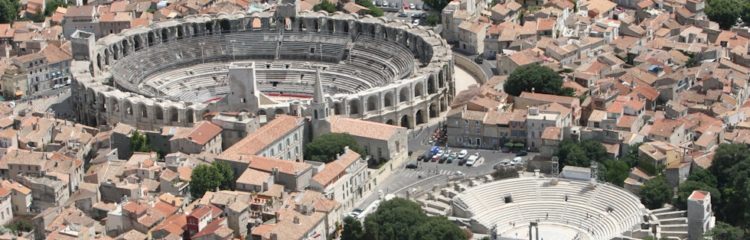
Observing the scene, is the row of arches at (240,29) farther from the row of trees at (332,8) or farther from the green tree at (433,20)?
the green tree at (433,20)

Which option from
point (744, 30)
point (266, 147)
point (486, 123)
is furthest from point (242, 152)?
point (744, 30)

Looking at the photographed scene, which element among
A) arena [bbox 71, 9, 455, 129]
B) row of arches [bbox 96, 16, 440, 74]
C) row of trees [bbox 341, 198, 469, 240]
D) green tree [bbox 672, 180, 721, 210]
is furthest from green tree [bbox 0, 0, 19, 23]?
green tree [bbox 672, 180, 721, 210]

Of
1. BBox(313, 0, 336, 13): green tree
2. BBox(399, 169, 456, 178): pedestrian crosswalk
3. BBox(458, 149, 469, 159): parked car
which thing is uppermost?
BBox(313, 0, 336, 13): green tree

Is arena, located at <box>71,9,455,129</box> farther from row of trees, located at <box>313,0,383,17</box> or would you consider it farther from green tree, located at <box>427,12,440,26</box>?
green tree, located at <box>427,12,440,26</box>

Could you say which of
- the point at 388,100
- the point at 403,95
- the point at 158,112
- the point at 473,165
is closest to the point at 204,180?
the point at 158,112

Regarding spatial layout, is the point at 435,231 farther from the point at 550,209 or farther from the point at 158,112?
the point at 158,112

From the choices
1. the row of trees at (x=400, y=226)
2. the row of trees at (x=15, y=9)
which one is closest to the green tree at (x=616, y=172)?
the row of trees at (x=400, y=226)

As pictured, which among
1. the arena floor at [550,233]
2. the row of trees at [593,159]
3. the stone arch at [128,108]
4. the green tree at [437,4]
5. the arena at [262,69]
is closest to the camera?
the arena floor at [550,233]
